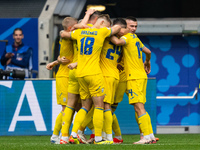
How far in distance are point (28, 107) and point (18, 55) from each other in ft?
10.7

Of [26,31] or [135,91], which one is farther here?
[26,31]

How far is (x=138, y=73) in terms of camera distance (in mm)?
9148

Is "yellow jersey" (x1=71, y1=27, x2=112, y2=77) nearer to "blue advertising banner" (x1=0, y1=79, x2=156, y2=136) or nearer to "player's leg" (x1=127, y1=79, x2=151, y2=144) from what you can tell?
"player's leg" (x1=127, y1=79, x2=151, y2=144)

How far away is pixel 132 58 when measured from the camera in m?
9.16

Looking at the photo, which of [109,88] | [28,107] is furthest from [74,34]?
[28,107]

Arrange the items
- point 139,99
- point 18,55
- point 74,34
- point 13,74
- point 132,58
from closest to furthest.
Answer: point 74,34 < point 139,99 < point 132,58 < point 13,74 < point 18,55

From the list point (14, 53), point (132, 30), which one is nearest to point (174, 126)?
point (14, 53)

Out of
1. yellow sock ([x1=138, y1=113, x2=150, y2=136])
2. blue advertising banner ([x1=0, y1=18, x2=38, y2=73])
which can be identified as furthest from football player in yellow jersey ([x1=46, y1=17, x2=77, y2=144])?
blue advertising banner ([x1=0, y1=18, x2=38, y2=73])

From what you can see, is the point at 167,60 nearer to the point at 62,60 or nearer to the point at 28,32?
the point at 28,32

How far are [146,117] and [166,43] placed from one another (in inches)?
309

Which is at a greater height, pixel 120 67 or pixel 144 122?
pixel 120 67

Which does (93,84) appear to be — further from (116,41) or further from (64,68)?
(64,68)

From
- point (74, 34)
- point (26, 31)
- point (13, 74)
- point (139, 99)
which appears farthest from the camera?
point (26, 31)

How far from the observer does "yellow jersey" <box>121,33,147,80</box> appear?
912 centimetres
